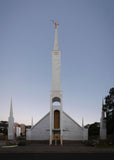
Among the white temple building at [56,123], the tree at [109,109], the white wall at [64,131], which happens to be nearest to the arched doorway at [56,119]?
the white temple building at [56,123]

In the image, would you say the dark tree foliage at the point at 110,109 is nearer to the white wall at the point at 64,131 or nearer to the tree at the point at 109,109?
the tree at the point at 109,109

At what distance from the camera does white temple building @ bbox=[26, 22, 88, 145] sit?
41.4 metres

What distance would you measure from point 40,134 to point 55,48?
1885cm

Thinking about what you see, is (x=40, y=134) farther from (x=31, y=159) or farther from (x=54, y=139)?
(x=31, y=159)

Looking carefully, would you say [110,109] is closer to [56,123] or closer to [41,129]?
[56,123]

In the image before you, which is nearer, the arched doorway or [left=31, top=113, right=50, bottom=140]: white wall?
the arched doorway

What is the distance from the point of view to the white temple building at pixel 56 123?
41375 millimetres

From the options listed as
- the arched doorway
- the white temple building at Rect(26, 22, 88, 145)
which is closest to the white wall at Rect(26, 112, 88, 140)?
the white temple building at Rect(26, 22, 88, 145)

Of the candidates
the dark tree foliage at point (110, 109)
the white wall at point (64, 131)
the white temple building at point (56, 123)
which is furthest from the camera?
the white wall at point (64, 131)

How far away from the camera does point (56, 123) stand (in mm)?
44500

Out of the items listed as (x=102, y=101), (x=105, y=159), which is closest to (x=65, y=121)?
(x=102, y=101)

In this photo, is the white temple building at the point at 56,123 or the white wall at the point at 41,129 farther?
the white wall at the point at 41,129

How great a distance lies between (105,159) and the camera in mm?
17344

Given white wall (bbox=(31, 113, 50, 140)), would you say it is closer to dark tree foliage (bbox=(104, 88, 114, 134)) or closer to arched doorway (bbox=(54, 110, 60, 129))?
arched doorway (bbox=(54, 110, 60, 129))
